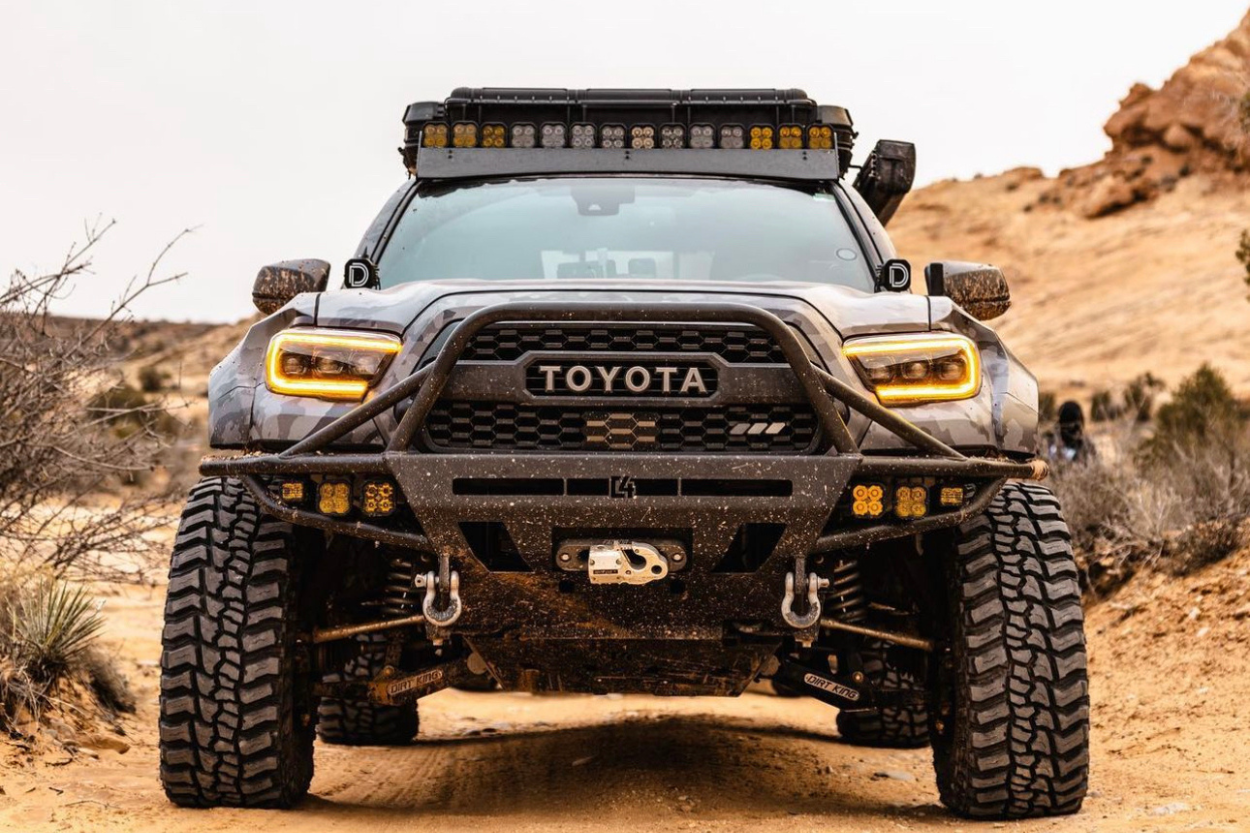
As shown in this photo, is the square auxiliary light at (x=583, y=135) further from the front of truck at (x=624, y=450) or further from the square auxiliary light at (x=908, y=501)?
the square auxiliary light at (x=908, y=501)

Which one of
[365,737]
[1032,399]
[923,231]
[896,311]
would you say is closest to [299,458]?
[896,311]

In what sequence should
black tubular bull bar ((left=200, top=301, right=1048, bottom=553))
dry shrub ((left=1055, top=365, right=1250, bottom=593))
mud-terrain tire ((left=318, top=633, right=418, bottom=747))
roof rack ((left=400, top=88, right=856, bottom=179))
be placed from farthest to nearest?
dry shrub ((left=1055, top=365, right=1250, bottom=593)), mud-terrain tire ((left=318, top=633, right=418, bottom=747)), roof rack ((left=400, top=88, right=856, bottom=179)), black tubular bull bar ((left=200, top=301, right=1048, bottom=553))

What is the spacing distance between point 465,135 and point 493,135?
12cm

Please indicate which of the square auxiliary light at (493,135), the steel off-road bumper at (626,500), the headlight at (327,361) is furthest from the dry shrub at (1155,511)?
the headlight at (327,361)

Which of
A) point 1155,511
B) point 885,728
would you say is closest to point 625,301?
point 885,728

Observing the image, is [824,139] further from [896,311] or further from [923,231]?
[923,231]

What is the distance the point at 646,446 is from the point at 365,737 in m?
3.76

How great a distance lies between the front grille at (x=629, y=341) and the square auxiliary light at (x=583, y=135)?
2.32 m

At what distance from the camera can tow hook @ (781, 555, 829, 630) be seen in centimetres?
439

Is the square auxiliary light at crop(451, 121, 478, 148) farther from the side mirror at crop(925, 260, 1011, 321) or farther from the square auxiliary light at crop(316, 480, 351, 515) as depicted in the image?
the square auxiliary light at crop(316, 480, 351, 515)

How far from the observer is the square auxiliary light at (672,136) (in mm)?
6523

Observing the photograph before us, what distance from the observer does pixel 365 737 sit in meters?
7.59

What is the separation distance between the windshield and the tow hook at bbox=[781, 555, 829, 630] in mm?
1506

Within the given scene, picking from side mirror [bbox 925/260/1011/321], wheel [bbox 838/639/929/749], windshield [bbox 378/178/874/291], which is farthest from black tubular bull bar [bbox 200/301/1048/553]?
wheel [bbox 838/639/929/749]
